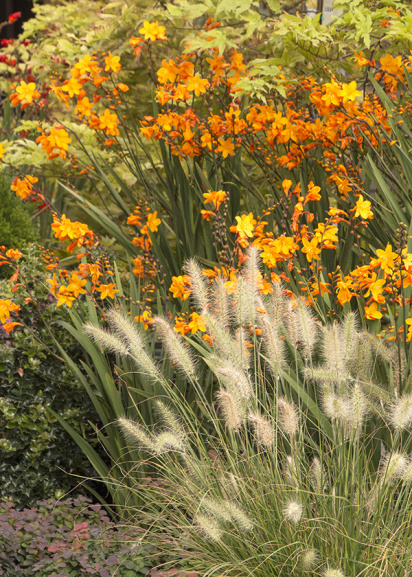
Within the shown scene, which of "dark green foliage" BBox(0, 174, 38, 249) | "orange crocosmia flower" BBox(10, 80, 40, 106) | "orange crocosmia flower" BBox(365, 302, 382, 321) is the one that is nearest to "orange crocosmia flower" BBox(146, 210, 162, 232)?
"orange crocosmia flower" BBox(10, 80, 40, 106)

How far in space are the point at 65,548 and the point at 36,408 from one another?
30.0 inches

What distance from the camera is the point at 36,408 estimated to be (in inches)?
108

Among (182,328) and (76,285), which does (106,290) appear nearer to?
(76,285)

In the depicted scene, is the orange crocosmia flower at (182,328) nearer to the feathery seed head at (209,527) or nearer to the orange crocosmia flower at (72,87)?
the feathery seed head at (209,527)

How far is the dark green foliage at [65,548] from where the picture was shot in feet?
6.69

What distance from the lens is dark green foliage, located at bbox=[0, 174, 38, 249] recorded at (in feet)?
13.9

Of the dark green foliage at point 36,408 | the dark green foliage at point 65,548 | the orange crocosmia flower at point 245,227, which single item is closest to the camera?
the dark green foliage at point 65,548

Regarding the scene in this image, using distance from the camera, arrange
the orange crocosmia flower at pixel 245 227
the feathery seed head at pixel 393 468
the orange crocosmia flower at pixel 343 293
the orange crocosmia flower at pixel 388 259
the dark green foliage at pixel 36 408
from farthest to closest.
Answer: the dark green foliage at pixel 36 408, the orange crocosmia flower at pixel 245 227, the orange crocosmia flower at pixel 343 293, the orange crocosmia flower at pixel 388 259, the feathery seed head at pixel 393 468

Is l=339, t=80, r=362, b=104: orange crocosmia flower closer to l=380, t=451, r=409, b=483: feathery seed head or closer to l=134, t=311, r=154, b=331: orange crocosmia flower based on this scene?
l=134, t=311, r=154, b=331: orange crocosmia flower

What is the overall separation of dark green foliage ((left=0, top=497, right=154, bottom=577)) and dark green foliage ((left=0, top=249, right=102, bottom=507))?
0.39 m

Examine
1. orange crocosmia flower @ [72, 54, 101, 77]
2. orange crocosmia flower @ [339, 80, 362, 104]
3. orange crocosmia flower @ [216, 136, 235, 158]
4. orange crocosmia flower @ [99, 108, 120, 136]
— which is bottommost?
orange crocosmia flower @ [216, 136, 235, 158]

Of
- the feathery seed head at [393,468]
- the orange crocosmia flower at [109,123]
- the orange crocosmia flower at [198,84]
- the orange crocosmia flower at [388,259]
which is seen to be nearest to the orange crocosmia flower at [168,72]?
the orange crocosmia flower at [198,84]

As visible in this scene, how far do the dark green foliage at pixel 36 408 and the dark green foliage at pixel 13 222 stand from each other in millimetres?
1308

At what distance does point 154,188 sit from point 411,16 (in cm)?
138
